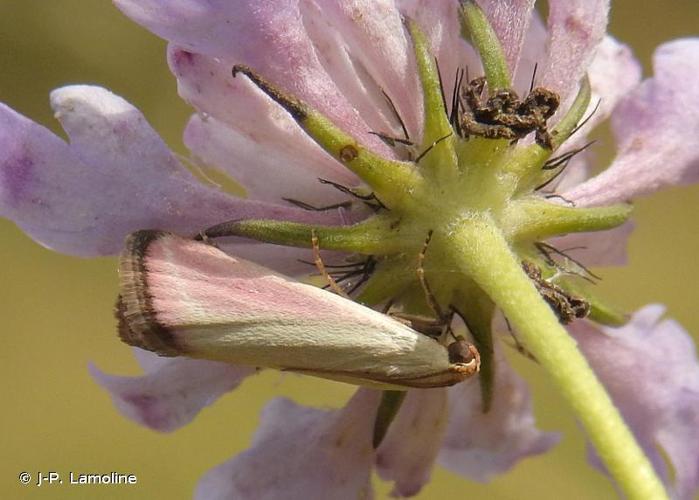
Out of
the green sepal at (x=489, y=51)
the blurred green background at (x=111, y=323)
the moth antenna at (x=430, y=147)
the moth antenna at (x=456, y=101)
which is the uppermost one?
the green sepal at (x=489, y=51)

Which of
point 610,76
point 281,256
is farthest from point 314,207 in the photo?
point 610,76

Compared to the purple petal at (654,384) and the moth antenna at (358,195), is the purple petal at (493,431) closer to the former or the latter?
the purple petal at (654,384)

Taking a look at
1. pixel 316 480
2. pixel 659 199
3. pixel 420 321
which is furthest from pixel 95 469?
pixel 420 321

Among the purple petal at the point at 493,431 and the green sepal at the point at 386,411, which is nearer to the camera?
the green sepal at the point at 386,411

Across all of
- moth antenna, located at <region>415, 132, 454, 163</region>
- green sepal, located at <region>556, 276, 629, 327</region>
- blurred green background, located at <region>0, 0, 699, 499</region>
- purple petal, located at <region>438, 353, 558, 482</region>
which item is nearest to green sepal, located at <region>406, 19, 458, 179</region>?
moth antenna, located at <region>415, 132, 454, 163</region>

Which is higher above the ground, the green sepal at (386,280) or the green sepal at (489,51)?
the green sepal at (489,51)

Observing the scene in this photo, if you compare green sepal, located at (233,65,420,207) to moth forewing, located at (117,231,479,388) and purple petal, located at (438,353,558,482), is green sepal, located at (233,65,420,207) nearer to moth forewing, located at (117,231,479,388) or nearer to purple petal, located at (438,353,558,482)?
moth forewing, located at (117,231,479,388)

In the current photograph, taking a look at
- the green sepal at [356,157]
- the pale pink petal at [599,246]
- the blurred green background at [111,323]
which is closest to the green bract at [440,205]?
the green sepal at [356,157]
